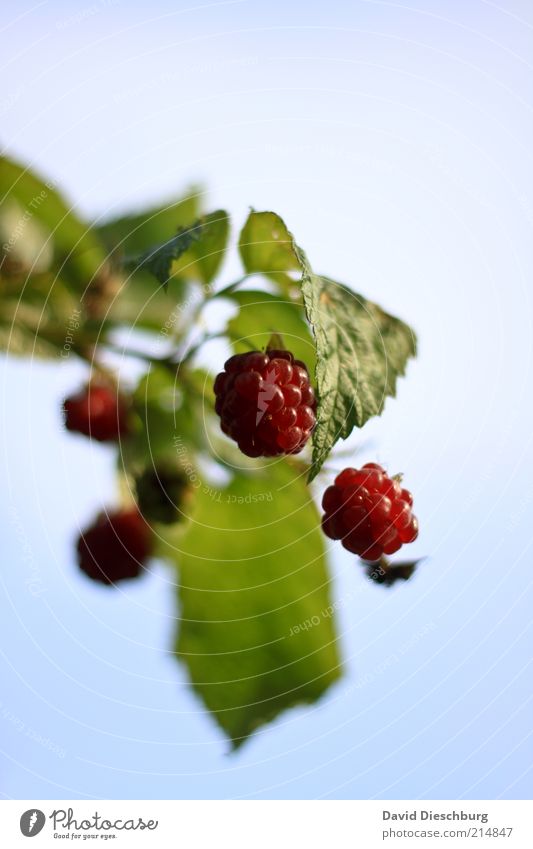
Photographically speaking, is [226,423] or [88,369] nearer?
[226,423]

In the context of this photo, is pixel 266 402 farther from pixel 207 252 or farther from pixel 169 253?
pixel 207 252

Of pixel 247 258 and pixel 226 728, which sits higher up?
pixel 247 258

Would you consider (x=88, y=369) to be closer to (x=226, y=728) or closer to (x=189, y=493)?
(x=189, y=493)

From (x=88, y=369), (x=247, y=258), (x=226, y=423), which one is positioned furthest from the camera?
(x=88, y=369)

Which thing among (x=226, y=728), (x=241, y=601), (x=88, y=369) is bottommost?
(x=226, y=728)

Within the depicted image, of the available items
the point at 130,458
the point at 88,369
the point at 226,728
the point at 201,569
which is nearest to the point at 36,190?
the point at 88,369

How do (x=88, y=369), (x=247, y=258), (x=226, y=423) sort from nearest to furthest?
(x=226, y=423) → (x=247, y=258) → (x=88, y=369)
